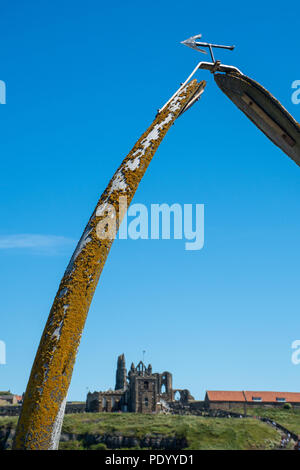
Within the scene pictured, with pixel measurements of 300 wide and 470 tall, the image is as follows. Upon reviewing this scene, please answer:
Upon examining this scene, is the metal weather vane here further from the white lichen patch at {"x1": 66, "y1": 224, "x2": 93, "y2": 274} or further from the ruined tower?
the ruined tower

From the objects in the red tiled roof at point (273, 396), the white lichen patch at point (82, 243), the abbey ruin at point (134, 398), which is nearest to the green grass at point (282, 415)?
the red tiled roof at point (273, 396)

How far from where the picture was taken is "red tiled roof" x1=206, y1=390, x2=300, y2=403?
8839cm

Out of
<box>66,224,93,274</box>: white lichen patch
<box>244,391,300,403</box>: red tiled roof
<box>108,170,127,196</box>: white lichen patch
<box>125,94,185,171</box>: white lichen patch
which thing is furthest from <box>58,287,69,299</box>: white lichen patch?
<box>244,391,300,403</box>: red tiled roof

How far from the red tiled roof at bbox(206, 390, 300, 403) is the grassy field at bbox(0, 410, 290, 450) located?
94.0 feet

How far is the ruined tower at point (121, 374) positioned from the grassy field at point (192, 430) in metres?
30.5

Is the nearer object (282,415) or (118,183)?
(118,183)

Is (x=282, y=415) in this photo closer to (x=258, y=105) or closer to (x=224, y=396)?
(x=224, y=396)

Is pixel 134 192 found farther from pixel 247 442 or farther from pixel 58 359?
pixel 247 442

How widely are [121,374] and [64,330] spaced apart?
308ft

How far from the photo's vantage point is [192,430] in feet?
170

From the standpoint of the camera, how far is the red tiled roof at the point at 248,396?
290ft

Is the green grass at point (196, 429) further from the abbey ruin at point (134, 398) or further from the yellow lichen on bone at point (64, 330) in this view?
the yellow lichen on bone at point (64, 330)

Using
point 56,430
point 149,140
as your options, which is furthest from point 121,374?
point 56,430
